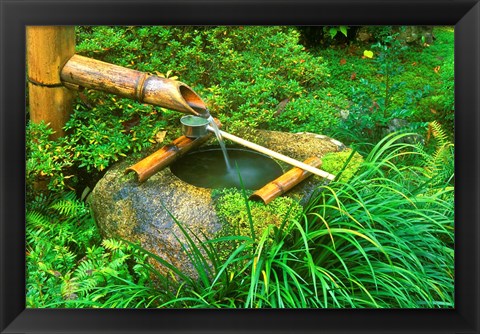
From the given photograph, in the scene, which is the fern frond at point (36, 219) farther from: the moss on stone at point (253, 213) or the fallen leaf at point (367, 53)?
the fallen leaf at point (367, 53)

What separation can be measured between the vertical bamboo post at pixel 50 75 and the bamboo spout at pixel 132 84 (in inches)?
2.1

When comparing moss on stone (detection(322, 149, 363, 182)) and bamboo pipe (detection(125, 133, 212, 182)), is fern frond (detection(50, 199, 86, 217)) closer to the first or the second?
bamboo pipe (detection(125, 133, 212, 182))

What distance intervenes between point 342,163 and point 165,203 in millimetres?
952

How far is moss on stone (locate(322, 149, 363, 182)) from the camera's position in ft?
13.0

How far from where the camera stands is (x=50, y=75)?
13.3 ft

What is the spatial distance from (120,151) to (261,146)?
0.76 meters

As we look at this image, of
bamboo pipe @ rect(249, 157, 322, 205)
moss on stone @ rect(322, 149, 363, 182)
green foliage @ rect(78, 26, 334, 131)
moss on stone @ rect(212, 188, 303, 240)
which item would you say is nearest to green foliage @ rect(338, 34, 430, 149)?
moss on stone @ rect(322, 149, 363, 182)

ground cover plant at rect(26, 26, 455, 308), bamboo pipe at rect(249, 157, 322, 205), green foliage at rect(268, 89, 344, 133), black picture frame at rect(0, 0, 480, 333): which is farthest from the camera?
green foliage at rect(268, 89, 344, 133)

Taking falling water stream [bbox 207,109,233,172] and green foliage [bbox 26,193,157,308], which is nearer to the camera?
green foliage [bbox 26,193,157,308]

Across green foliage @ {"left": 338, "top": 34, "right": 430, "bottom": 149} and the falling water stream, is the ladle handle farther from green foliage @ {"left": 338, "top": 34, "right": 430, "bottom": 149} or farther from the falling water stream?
green foliage @ {"left": 338, "top": 34, "right": 430, "bottom": 149}

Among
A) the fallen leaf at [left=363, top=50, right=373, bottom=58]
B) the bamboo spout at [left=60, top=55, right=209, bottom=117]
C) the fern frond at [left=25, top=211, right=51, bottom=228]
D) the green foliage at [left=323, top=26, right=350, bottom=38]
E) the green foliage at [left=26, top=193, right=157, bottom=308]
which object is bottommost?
the green foliage at [left=26, top=193, right=157, bottom=308]

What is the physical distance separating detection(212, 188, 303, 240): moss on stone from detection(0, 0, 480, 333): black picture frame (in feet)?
1.37

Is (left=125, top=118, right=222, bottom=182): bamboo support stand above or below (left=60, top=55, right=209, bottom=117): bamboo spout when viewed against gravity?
below

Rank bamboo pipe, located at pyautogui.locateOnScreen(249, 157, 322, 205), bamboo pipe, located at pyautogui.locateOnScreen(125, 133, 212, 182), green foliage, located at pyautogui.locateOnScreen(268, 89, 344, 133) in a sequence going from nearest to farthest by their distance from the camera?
bamboo pipe, located at pyautogui.locateOnScreen(249, 157, 322, 205), bamboo pipe, located at pyautogui.locateOnScreen(125, 133, 212, 182), green foliage, located at pyautogui.locateOnScreen(268, 89, 344, 133)
